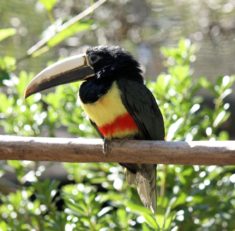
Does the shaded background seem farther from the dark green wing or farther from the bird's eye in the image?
the dark green wing

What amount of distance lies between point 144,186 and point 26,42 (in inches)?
58.9

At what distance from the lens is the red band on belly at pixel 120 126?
2494 mm

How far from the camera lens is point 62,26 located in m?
2.68

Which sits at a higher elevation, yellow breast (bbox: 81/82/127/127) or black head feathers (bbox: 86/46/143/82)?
black head feathers (bbox: 86/46/143/82)

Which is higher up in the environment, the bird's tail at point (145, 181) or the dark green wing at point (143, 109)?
the dark green wing at point (143, 109)

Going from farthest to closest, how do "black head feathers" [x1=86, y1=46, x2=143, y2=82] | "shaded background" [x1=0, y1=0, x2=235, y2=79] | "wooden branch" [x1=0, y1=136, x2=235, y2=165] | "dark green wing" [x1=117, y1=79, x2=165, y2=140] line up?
"shaded background" [x1=0, y1=0, x2=235, y2=79] < "black head feathers" [x1=86, y1=46, x2=143, y2=82] < "dark green wing" [x1=117, y1=79, x2=165, y2=140] < "wooden branch" [x1=0, y1=136, x2=235, y2=165]

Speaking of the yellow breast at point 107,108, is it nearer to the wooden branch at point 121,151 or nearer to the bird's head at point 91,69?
the bird's head at point 91,69

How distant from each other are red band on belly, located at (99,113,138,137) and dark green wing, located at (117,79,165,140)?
2 centimetres

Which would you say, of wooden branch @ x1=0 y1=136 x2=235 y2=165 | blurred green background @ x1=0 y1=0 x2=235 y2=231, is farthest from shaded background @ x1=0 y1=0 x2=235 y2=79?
wooden branch @ x1=0 y1=136 x2=235 y2=165

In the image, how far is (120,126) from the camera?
251 centimetres

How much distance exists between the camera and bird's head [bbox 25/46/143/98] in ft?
8.41

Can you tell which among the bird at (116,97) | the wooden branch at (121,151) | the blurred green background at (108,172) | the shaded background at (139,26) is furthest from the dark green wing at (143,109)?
the shaded background at (139,26)

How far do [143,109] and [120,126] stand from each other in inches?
3.9

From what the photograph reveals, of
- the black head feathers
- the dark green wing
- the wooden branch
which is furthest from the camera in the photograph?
the black head feathers
